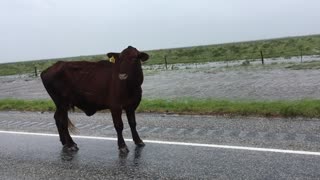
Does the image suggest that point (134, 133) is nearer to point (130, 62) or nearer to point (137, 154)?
point (137, 154)

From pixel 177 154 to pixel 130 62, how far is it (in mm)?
1636

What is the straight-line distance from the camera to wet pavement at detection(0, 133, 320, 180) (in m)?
5.83

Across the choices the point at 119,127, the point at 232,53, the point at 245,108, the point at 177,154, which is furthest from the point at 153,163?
the point at 232,53

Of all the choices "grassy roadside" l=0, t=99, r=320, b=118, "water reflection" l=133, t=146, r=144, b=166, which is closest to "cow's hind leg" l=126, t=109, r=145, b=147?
"water reflection" l=133, t=146, r=144, b=166

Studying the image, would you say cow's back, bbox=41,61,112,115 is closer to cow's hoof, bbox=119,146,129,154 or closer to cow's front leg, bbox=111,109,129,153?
cow's front leg, bbox=111,109,129,153

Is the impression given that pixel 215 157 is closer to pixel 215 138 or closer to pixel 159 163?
pixel 159 163

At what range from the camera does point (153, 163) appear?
6.57 m

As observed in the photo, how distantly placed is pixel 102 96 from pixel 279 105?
4.81 meters

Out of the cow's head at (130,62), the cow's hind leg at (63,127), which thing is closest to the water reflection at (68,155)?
the cow's hind leg at (63,127)

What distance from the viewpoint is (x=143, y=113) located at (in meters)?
11.7

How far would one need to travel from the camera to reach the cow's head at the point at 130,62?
7285 mm

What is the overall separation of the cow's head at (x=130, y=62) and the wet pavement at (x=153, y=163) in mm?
1260

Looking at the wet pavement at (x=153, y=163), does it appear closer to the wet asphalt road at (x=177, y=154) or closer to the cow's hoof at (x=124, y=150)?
the wet asphalt road at (x=177, y=154)

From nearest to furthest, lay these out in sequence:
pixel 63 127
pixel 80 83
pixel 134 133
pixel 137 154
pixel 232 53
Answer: pixel 137 154
pixel 134 133
pixel 80 83
pixel 63 127
pixel 232 53
